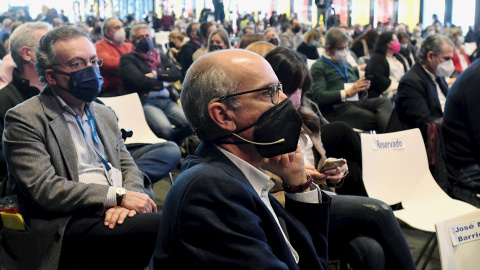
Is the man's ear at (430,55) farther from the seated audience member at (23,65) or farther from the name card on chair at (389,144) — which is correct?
the seated audience member at (23,65)

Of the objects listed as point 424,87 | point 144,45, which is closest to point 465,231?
point 424,87

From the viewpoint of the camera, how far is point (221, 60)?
1.51 m

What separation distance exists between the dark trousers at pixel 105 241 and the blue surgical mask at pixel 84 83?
54 centimetres

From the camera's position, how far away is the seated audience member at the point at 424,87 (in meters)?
4.21

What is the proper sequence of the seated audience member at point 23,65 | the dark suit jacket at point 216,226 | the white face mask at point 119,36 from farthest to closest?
the white face mask at point 119,36, the seated audience member at point 23,65, the dark suit jacket at point 216,226

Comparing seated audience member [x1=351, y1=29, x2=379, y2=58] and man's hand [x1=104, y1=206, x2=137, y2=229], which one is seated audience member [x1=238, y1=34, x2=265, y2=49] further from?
seated audience member [x1=351, y1=29, x2=379, y2=58]

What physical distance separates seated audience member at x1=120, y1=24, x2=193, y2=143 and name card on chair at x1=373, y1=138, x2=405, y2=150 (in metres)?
2.15

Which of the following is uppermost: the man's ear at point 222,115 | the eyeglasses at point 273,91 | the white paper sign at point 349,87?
the eyeglasses at point 273,91

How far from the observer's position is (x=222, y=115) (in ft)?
5.06

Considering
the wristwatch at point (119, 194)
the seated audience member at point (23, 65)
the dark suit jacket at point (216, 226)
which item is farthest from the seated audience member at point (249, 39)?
the dark suit jacket at point (216, 226)

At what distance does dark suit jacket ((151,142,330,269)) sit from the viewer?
4.39 feet

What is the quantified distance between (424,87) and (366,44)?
4.33 m

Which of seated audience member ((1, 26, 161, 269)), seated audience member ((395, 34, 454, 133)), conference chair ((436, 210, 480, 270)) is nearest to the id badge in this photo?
seated audience member ((1, 26, 161, 269))

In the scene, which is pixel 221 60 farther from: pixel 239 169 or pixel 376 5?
pixel 376 5
